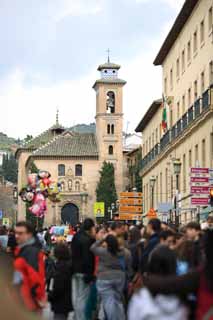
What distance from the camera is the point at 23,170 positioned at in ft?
463

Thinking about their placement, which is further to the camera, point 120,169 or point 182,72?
point 120,169

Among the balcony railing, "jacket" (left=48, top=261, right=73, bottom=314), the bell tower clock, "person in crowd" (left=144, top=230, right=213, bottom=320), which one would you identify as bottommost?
"jacket" (left=48, top=261, right=73, bottom=314)

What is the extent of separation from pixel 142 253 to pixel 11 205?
140 metres

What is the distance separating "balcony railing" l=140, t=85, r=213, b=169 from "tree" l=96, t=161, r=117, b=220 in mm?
51496

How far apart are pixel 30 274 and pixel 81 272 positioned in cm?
434

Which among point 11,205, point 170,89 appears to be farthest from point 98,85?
→ point 170,89

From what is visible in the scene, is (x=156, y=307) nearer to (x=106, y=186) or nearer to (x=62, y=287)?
(x=62, y=287)

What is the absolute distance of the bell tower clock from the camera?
128375 millimetres

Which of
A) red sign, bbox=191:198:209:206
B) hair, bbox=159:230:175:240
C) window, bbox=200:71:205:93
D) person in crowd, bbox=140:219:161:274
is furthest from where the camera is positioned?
window, bbox=200:71:205:93

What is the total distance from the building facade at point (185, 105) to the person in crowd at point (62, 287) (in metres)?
22.7

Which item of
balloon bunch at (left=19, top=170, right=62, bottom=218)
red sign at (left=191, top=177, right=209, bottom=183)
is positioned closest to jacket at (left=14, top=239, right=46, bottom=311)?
red sign at (left=191, top=177, right=209, bottom=183)

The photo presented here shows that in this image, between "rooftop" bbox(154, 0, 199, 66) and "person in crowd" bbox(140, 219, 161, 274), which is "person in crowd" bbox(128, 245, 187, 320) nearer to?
"person in crowd" bbox(140, 219, 161, 274)

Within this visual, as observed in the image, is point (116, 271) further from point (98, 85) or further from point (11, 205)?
point (11, 205)

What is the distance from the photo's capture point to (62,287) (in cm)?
1509
